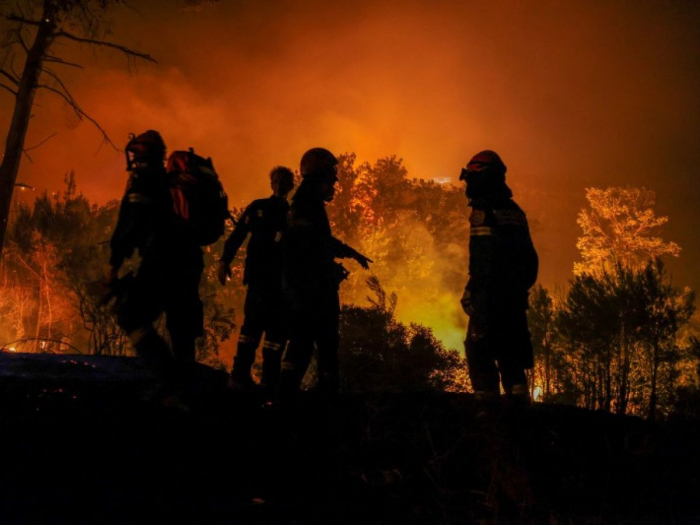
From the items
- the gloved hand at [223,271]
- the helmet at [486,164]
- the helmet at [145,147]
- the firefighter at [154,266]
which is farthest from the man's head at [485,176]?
the helmet at [145,147]

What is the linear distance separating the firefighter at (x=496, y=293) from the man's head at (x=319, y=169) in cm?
112

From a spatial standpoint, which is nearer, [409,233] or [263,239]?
[263,239]

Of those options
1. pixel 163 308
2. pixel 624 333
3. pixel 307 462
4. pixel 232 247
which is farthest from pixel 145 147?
pixel 624 333

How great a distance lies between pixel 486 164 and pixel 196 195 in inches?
88.4

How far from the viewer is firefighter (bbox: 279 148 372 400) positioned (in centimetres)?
408

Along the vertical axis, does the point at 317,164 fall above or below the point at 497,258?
above

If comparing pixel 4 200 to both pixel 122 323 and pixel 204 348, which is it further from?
pixel 204 348

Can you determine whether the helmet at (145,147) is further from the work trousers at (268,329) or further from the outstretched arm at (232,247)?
the work trousers at (268,329)

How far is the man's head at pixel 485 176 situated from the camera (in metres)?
4.42

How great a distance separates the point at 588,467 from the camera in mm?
3580

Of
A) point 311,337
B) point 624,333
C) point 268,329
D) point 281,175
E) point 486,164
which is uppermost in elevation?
point 624,333

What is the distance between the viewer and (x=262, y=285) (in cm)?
489

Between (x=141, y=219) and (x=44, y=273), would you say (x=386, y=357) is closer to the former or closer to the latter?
(x=141, y=219)

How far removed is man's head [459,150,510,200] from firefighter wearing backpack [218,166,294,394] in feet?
5.15
